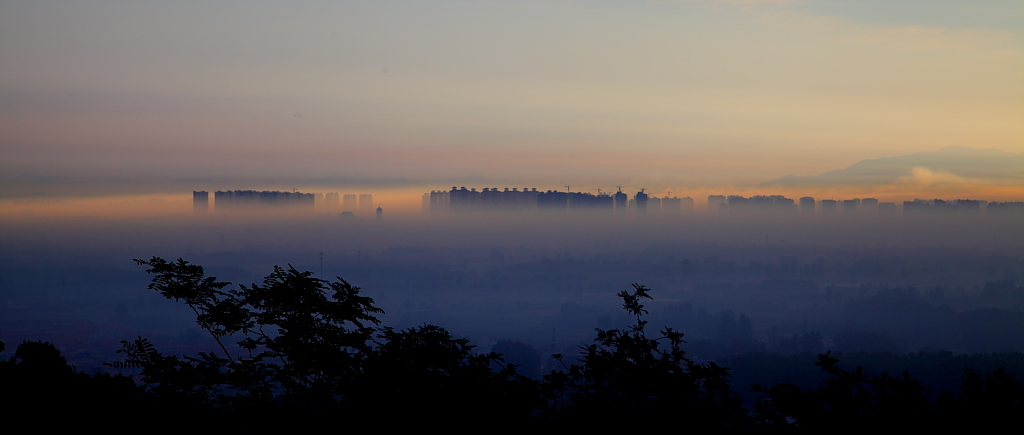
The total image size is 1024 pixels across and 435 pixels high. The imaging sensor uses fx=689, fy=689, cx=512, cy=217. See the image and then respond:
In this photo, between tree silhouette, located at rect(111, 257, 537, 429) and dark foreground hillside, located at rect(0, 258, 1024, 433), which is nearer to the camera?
dark foreground hillside, located at rect(0, 258, 1024, 433)

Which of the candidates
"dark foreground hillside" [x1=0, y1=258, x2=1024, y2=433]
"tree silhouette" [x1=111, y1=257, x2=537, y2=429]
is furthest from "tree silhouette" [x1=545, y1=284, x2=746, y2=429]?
"tree silhouette" [x1=111, y1=257, x2=537, y2=429]

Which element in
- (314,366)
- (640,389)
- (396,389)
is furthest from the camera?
(314,366)

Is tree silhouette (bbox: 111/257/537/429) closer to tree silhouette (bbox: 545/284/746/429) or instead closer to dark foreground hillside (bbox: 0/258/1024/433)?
dark foreground hillside (bbox: 0/258/1024/433)

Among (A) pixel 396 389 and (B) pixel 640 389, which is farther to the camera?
(B) pixel 640 389

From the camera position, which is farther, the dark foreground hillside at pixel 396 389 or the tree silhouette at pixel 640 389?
the tree silhouette at pixel 640 389

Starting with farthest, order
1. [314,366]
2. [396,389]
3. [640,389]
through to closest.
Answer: [314,366]
[640,389]
[396,389]

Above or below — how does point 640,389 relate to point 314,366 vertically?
below

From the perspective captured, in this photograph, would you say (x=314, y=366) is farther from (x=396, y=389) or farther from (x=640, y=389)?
(x=640, y=389)

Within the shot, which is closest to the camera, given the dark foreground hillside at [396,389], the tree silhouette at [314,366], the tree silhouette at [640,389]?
the dark foreground hillside at [396,389]

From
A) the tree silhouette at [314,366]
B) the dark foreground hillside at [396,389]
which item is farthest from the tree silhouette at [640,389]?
the tree silhouette at [314,366]

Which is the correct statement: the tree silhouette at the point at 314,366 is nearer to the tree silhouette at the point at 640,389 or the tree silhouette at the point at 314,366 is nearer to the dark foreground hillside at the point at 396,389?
the dark foreground hillside at the point at 396,389

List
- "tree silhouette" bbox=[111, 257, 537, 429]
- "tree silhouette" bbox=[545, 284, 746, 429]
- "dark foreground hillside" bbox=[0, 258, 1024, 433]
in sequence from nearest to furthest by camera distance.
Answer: "dark foreground hillside" bbox=[0, 258, 1024, 433], "tree silhouette" bbox=[111, 257, 537, 429], "tree silhouette" bbox=[545, 284, 746, 429]

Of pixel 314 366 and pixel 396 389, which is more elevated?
pixel 314 366

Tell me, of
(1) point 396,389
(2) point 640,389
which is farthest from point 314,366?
(2) point 640,389
